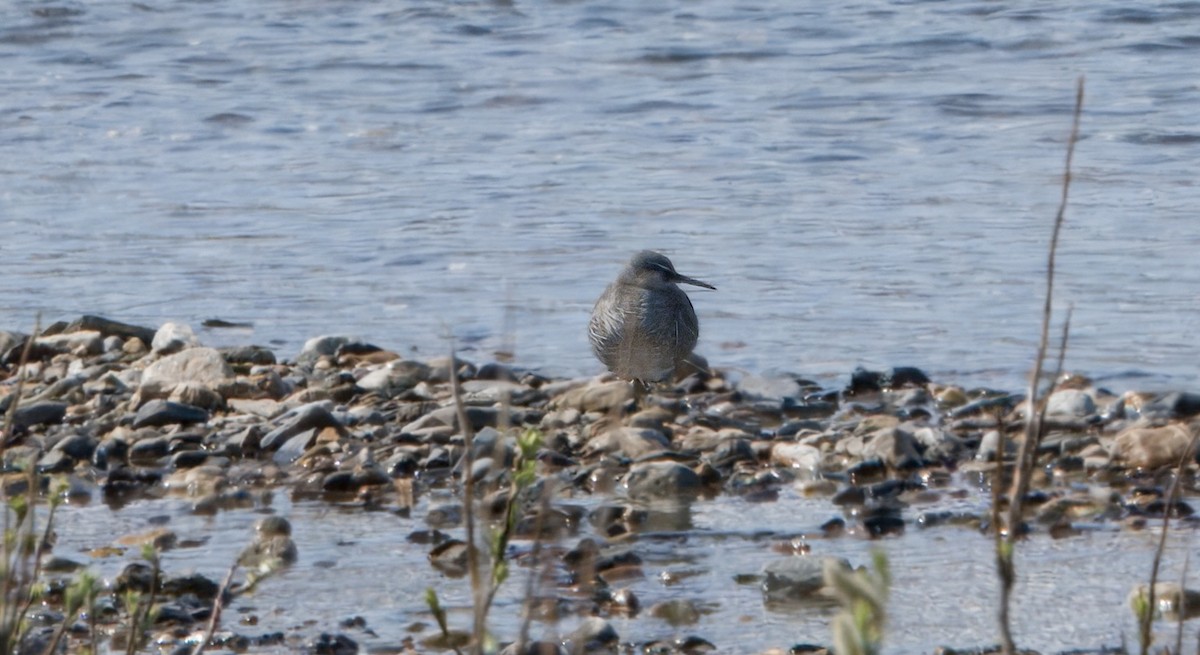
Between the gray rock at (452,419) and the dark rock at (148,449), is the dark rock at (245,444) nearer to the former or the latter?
the dark rock at (148,449)

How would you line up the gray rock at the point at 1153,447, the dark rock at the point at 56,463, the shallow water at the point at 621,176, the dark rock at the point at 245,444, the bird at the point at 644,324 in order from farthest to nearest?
the shallow water at the point at 621,176, the bird at the point at 644,324, the dark rock at the point at 245,444, the dark rock at the point at 56,463, the gray rock at the point at 1153,447

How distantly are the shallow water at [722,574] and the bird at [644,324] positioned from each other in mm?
1976

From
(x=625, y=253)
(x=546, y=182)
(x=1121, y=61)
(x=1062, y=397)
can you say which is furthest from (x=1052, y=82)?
(x=1062, y=397)

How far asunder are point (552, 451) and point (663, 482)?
0.72 metres

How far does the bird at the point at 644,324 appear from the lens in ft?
28.2

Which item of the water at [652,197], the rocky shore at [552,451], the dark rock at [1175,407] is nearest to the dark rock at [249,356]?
the rocky shore at [552,451]

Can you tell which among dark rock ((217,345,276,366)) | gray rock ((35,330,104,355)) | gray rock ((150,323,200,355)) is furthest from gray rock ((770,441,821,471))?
gray rock ((35,330,104,355))

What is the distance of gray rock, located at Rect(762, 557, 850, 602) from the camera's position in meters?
5.39

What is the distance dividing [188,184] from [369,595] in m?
9.22

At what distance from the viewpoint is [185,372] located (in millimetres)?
8578

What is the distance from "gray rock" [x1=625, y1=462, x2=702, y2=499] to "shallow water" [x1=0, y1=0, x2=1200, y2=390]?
4.06 ft

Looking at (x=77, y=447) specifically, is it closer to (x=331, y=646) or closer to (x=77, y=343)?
(x=77, y=343)

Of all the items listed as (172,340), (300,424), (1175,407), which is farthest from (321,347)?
(1175,407)

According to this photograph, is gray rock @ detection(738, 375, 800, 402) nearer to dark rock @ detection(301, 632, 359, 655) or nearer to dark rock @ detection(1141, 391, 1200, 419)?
dark rock @ detection(1141, 391, 1200, 419)
